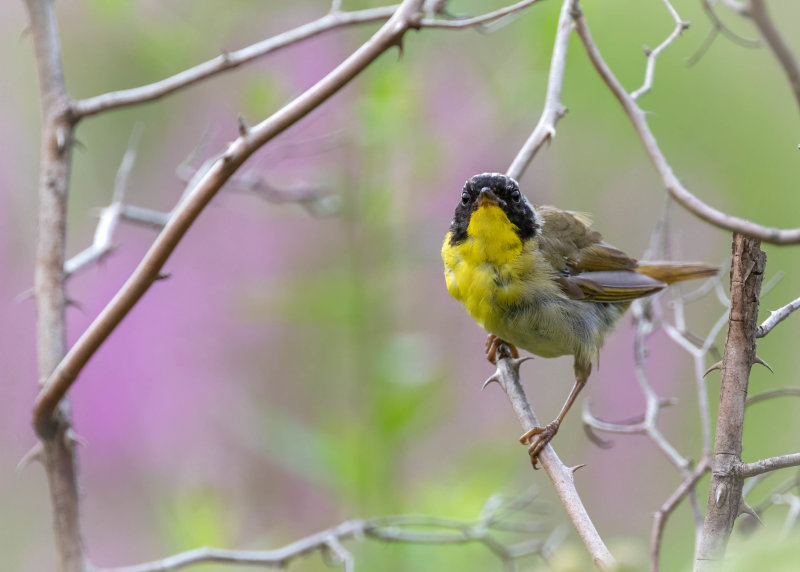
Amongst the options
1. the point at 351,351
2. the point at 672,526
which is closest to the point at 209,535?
the point at 351,351

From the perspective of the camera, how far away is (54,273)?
1.96m

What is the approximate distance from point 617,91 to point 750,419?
273cm

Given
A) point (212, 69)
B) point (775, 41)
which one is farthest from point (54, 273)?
point (775, 41)

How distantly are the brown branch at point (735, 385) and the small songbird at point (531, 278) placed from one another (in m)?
1.24

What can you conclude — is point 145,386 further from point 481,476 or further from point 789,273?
point 789,273

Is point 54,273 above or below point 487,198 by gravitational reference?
below

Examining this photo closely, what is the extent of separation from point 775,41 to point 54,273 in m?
1.64

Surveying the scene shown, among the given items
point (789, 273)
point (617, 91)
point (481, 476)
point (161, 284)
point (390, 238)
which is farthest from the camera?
point (161, 284)

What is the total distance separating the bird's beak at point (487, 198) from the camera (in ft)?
8.18

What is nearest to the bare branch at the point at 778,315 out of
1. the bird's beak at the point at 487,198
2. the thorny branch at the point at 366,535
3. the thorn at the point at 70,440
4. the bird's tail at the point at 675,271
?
the thorny branch at the point at 366,535

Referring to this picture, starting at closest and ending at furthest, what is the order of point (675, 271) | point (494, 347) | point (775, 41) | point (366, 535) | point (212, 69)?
point (775, 41) → point (212, 69) → point (366, 535) → point (494, 347) → point (675, 271)

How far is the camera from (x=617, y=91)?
5.00 feet

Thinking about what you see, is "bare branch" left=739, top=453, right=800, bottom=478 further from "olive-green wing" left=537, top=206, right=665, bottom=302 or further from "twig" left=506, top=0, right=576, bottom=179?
"olive-green wing" left=537, top=206, right=665, bottom=302

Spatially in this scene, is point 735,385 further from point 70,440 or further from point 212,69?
point 70,440
